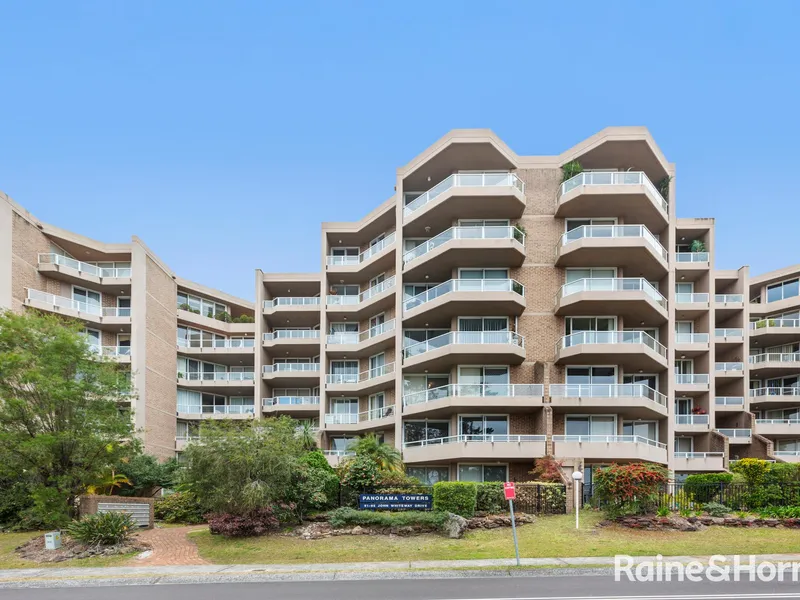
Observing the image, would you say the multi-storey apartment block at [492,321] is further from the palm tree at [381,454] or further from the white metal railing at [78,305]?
the palm tree at [381,454]

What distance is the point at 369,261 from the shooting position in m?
35.5

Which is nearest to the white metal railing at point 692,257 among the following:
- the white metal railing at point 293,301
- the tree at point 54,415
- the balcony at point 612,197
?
the balcony at point 612,197

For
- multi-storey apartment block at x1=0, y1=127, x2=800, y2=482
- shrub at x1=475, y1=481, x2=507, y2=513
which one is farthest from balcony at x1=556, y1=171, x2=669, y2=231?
shrub at x1=475, y1=481, x2=507, y2=513

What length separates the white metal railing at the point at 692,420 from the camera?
34.7m

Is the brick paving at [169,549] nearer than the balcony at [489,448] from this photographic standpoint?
Yes

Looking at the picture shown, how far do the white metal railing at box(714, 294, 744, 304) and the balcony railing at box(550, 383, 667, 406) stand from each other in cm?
1722

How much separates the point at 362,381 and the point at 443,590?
24.0 meters

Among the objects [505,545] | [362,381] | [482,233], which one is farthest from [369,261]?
[505,545]

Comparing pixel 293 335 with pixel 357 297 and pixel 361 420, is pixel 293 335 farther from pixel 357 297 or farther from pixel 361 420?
pixel 361 420

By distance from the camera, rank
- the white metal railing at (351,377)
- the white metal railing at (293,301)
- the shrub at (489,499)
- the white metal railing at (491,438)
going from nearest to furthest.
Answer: the shrub at (489,499) → the white metal railing at (491,438) → the white metal railing at (351,377) → the white metal railing at (293,301)

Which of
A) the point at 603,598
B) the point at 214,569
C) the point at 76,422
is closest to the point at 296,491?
the point at 214,569

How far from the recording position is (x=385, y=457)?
24.0m

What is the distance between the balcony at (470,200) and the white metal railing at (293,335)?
13277 mm

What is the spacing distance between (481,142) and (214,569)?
76.6ft
